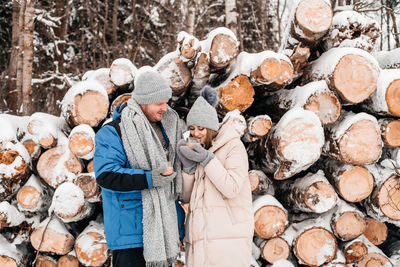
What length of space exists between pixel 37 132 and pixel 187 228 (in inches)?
67.3

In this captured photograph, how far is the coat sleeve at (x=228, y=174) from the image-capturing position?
5.93 ft

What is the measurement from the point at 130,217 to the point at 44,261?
146 cm

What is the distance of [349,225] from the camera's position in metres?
2.74

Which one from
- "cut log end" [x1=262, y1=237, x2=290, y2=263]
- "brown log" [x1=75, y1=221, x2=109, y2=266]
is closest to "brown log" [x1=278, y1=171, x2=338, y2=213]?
"cut log end" [x1=262, y1=237, x2=290, y2=263]

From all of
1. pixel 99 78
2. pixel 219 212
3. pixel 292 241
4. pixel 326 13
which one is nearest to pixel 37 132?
pixel 99 78

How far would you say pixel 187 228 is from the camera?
2.04 metres

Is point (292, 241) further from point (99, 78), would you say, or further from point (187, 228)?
point (99, 78)

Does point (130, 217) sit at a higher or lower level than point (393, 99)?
lower

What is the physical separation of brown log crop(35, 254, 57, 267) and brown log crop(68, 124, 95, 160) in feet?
3.26

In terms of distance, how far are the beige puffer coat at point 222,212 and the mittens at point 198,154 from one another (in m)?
0.03

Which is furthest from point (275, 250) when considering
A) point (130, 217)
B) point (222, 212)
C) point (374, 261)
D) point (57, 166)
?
point (57, 166)

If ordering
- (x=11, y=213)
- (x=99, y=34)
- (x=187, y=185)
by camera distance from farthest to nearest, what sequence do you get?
(x=99, y=34)
(x=11, y=213)
(x=187, y=185)

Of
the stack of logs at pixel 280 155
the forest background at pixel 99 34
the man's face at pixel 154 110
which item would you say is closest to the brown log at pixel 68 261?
the stack of logs at pixel 280 155

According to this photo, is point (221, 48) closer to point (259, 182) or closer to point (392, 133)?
point (259, 182)
